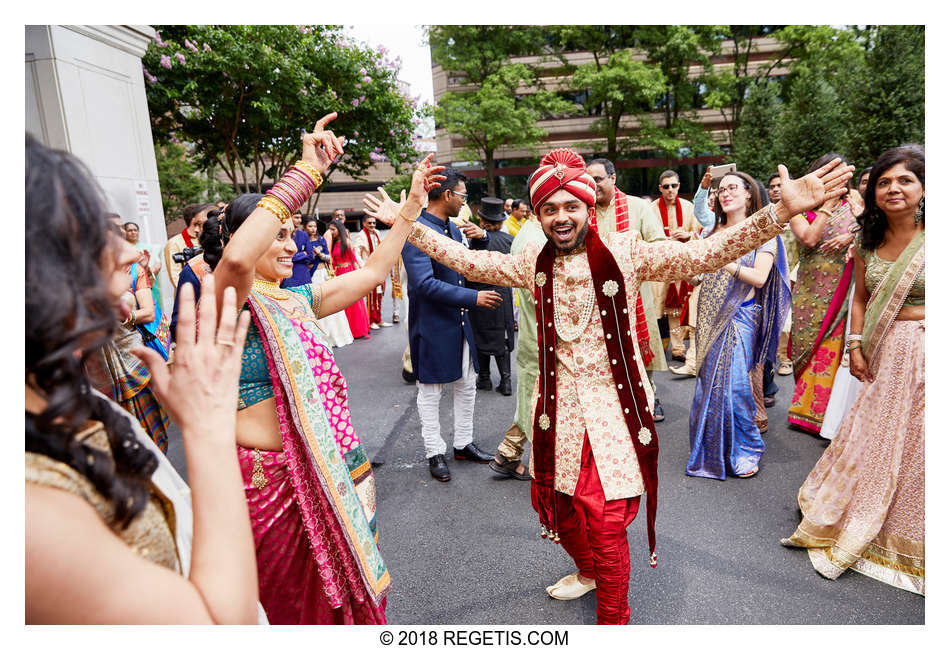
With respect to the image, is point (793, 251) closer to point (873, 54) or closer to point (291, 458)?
point (291, 458)

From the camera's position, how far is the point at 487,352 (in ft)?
16.4

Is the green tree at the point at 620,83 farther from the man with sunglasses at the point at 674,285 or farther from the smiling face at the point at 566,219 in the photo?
the smiling face at the point at 566,219

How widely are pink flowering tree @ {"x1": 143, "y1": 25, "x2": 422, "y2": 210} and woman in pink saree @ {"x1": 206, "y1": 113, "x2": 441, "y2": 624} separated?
8036 millimetres

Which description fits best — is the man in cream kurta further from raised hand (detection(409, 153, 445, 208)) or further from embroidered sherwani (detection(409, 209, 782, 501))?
raised hand (detection(409, 153, 445, 208))

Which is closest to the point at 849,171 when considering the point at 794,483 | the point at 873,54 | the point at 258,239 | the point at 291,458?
the point at 258,239

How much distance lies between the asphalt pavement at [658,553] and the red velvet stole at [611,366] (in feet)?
1.43

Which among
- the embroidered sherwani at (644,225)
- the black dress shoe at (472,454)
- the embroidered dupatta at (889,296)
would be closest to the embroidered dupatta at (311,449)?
the black dress shoe at (472,454)

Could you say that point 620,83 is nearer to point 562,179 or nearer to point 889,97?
point 889,97

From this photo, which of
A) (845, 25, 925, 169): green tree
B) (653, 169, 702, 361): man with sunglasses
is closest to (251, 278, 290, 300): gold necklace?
(653, 169, 702, 361): man with sunglasses

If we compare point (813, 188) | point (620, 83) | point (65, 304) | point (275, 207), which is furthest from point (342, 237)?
point (620, 83)

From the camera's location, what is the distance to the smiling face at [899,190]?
2332 millimetres

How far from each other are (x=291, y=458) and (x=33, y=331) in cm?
109

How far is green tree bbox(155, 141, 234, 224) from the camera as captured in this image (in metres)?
15.7

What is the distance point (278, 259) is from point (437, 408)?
2090mm
